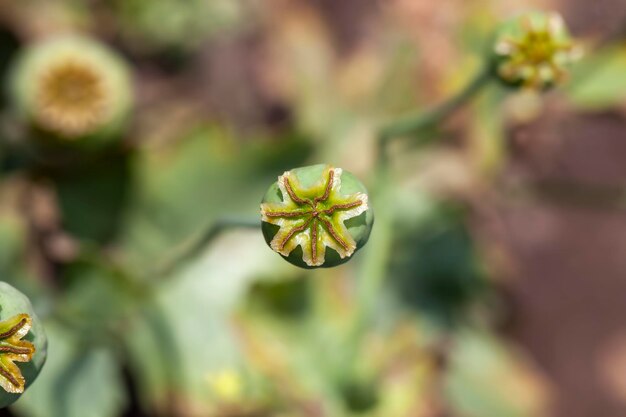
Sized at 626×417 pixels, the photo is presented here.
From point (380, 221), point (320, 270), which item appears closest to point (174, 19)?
point (320, 270)

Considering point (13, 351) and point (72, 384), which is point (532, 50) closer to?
point (13, 351)

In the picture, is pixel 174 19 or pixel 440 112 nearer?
pixel 440 112

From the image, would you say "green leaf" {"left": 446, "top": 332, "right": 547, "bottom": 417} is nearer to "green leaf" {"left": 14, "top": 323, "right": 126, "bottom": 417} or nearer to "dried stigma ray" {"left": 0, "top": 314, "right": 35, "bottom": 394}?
"green leaf" {"left": 14, "top": 323, "right": 126, "bottom": 417}

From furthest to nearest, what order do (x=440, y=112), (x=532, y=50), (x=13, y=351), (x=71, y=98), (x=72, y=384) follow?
(x=71, y=98) < (x=72, y=384) < (x=440, y=112) < (x=532, y=50) < (x=13, y=351)

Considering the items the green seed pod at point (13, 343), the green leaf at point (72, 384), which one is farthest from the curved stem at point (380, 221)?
the green seed pod at point (13, 343)

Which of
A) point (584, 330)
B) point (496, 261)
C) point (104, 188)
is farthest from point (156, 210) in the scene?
point (584, 330)

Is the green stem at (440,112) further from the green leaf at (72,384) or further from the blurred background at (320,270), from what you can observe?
the green leaf at (72,384)
